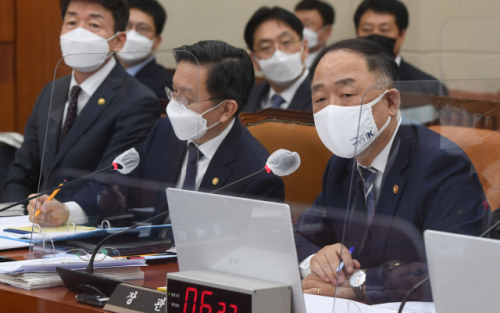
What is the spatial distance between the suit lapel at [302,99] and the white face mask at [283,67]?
0.10 m

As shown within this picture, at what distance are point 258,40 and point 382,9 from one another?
86 cm

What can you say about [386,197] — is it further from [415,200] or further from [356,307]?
[356,307]

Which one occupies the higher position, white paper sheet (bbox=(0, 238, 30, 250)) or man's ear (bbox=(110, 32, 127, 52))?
man's ear (bbox=(110, 32, 127, 52))

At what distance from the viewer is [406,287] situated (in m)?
0.98

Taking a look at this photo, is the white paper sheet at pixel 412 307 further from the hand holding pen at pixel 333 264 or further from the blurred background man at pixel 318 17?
the blurred background man at pixel 318 17

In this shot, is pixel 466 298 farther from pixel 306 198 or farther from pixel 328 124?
pixel 306 198

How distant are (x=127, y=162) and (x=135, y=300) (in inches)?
19.4

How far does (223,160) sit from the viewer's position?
170cm

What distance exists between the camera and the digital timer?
3.25ft

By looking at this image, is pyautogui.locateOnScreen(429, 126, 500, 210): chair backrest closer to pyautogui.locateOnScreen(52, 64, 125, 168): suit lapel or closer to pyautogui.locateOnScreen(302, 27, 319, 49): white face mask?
pyautogui.locateOnScreen(52, 64, 125, 168): suit lapel

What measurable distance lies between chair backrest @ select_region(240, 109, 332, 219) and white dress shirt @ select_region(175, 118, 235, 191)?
0.69ft

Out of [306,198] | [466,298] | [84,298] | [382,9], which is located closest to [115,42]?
[306,198]

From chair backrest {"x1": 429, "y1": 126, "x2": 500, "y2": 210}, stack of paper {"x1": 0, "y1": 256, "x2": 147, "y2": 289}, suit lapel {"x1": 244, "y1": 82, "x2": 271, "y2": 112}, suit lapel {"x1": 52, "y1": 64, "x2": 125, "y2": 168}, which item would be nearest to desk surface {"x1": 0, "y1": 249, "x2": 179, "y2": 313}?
stack of paper {"x1": 0, "y1": 256, "x2": 147, "y2": 289}

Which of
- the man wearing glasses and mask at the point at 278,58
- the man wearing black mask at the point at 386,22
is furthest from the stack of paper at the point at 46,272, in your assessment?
the man wearing black mask at the point at 386,22
